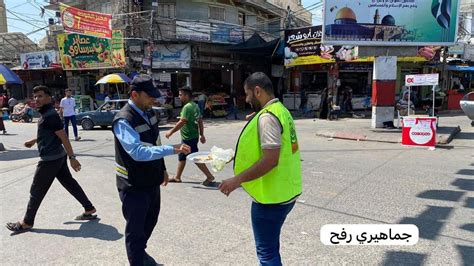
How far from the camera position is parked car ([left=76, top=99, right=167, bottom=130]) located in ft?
57.2

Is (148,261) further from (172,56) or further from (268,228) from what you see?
(172,56)

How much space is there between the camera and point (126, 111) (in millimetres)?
3270

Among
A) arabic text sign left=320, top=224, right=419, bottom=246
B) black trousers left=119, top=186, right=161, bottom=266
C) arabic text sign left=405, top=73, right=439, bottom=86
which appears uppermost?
arabic text sign left=405, top=73, right=439, bottom=86

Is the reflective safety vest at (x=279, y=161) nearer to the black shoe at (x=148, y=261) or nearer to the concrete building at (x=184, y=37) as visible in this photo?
the black shoe at (x=148, y=261)

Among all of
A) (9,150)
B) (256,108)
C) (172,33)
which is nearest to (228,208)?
(256,108)

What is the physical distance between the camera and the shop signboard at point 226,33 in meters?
22.7

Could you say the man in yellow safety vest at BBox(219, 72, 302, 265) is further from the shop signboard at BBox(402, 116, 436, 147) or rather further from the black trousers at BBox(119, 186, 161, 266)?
the shop signboard at BBox(402, 116, 436, 147)

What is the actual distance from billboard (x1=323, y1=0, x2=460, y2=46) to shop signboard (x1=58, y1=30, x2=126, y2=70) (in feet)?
39.4

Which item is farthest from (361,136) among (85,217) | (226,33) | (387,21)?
(226,33)

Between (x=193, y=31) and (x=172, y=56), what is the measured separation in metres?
1.86

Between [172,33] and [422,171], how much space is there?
1683cm

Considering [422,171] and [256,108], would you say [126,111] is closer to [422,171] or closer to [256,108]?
[256,108]

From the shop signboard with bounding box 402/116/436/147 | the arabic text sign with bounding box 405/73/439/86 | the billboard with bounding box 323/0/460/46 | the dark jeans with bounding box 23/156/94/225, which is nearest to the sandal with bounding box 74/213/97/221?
the dark jeans with bounding box 23/156/94/225

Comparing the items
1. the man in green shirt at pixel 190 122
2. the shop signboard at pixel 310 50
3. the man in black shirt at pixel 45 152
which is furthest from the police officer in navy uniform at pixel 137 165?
the shop signboard at pixel 310 50
